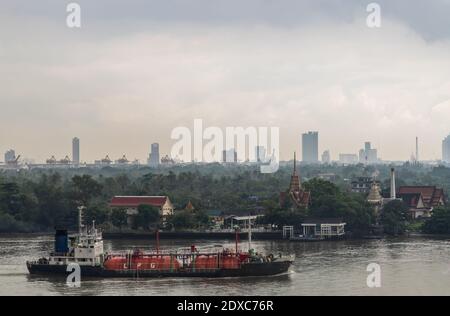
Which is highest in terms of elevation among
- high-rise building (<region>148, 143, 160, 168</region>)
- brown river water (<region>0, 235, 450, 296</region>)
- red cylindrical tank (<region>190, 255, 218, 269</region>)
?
high-rise building (<region>148, 143, 160, 168</region>)

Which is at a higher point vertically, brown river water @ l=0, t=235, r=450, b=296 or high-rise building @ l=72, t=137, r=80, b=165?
high-rise building @ l=72, t=137, r=80, b=165

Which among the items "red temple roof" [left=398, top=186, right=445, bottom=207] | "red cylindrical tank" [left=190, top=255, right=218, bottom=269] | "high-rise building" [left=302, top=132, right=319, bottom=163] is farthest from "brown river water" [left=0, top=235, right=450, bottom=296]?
"high-rise building" [left=302, top=132, right=319, bottom=163]

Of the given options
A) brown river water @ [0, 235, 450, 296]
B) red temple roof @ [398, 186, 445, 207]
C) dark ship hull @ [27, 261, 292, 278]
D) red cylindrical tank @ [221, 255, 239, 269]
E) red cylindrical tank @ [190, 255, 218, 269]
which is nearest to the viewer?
brown river water @ [0, 235, 450, 296]

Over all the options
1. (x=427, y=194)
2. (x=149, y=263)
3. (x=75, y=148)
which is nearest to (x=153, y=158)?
(x=75, y=148)

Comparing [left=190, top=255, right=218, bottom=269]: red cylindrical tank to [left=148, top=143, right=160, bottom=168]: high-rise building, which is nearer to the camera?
[left=190, top=255, right=218, bottom=269]: red cylindrical tank

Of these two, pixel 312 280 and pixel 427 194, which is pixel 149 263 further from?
pixel 427 194

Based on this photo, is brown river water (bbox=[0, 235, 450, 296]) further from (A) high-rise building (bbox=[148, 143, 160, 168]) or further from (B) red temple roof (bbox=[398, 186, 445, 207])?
(A) high-rise building (bbox=[148, 143, 160, 168])
